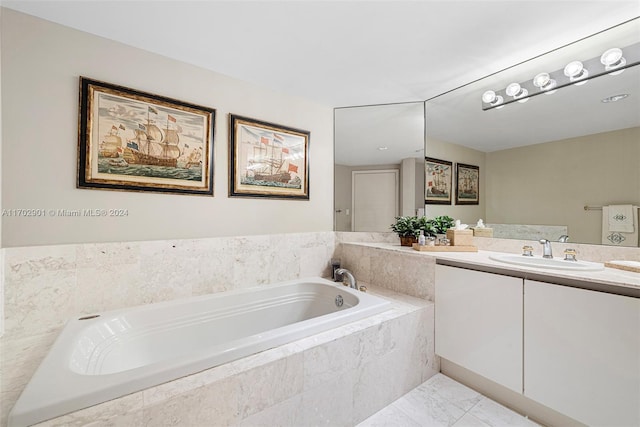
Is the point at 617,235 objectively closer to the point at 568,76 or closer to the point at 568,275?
the point at 568,275

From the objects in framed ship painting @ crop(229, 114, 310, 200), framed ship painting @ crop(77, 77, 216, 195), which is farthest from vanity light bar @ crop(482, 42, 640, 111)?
framed ship painting @ crop(77, 77, 216, 195)

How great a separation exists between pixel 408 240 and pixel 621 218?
131 cm

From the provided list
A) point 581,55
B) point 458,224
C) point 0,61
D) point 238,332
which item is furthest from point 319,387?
point 581,55

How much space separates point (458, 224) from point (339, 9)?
1.84 metres

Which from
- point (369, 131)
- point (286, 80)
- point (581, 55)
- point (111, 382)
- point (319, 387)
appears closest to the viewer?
point (111, 382)

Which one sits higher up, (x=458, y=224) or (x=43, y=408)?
(x=458, y=224)

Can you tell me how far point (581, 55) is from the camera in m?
1.64

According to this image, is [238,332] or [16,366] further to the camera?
[238,332]

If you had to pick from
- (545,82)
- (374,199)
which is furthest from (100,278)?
(545,82)

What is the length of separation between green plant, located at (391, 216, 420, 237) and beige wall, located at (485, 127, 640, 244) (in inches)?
22.6

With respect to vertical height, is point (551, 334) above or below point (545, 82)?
below

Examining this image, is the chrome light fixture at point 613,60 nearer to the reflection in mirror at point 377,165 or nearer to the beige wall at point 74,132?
the reflection in mirror at point 377,165

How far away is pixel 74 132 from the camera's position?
154 centimetres

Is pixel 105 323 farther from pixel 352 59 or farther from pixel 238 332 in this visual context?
pixel 352 59
